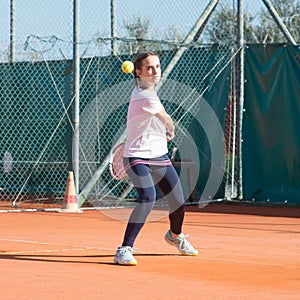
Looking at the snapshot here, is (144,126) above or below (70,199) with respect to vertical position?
below

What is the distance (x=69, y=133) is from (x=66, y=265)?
868cm

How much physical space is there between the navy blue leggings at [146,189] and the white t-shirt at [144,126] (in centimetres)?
10

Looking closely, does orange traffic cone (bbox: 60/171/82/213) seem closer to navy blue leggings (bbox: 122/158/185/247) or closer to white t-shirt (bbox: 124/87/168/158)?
navy blue leggings (bbox: 122/158/185/247)

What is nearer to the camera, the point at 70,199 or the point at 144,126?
the point at 144,126

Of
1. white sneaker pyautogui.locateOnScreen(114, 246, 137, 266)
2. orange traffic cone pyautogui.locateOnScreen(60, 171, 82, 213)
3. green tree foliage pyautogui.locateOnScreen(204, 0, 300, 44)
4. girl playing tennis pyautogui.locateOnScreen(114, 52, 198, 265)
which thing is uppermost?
green tree foliage pyautogui.locateOnScreen(204, 0, 300, 44)

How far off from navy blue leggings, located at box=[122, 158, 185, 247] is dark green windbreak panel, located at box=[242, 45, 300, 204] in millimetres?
6861

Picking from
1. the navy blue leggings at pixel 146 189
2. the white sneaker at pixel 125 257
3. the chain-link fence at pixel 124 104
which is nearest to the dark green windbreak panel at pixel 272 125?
the chain-link fence at pixel 124 104

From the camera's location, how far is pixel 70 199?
12.9m

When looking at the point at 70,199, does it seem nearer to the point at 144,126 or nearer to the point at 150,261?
the point at 150,261

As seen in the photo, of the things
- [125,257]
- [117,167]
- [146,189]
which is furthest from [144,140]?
[117,167]

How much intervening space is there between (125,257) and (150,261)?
383 mm

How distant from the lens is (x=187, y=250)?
295 inches

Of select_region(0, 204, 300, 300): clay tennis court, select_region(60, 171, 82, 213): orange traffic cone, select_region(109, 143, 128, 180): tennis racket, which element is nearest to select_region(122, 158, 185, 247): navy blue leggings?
select_region(0, 204, 300, 300): clay tennis court

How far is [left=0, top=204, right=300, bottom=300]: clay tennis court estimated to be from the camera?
18.3 feet
